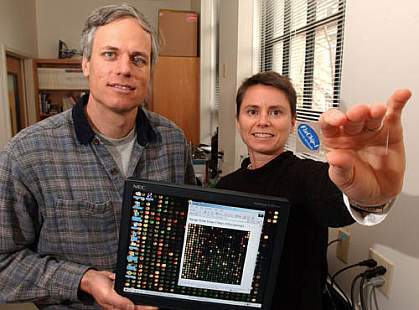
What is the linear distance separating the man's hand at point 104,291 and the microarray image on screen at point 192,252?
4cm

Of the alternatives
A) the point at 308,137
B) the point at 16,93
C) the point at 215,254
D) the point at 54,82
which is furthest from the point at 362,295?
the point at 54,82

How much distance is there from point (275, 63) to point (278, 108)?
134 centimetres

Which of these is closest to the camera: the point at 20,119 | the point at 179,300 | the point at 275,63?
the point at 179,300

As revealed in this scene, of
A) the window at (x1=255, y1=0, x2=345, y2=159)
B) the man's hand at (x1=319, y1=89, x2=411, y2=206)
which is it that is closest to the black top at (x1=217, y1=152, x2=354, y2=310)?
the man's hand at (x1=319, y1=89, x2=411, y2=206)

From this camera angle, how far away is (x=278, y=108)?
0.98 metres

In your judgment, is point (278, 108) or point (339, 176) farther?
point (278, 108)

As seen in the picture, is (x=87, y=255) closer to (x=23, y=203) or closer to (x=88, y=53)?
(x=23, y=203)

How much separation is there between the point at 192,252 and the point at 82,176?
41 centimetres

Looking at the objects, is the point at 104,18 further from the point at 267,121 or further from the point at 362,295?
the point at 362,295

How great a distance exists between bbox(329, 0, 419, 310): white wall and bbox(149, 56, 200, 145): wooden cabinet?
3.04 meters

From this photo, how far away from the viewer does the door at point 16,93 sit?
139 inches

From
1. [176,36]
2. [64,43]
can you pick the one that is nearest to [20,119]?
[64,43]

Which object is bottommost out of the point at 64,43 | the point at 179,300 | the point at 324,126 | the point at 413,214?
the point at 179,300

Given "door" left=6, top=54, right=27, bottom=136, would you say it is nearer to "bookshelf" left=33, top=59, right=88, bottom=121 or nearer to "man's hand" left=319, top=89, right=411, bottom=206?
"bookshelf" left=33, top=59, right=88, bottom=121
